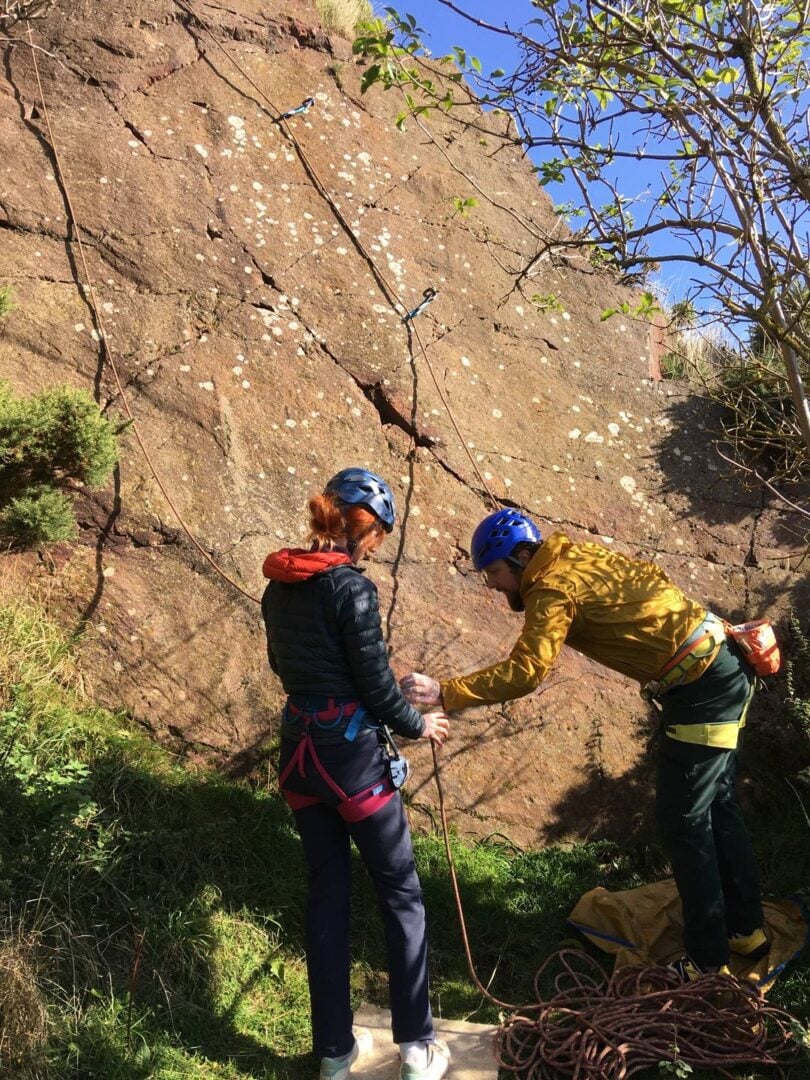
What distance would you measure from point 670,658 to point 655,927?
1.40m

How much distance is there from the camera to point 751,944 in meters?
3.94

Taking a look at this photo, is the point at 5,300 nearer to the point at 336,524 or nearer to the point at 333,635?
the point at 336,524

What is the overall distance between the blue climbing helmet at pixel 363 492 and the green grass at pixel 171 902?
65.7 inches

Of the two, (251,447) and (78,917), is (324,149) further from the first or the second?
(78,917)

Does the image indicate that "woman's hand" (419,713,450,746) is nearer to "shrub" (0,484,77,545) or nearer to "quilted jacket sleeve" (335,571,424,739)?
"quilted jacket sleeve" (335,571,424,739)

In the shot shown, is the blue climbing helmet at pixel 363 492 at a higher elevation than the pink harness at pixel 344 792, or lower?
higher

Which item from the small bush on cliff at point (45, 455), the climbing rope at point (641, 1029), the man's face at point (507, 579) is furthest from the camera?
the small bush on cliff at point (45, 455)

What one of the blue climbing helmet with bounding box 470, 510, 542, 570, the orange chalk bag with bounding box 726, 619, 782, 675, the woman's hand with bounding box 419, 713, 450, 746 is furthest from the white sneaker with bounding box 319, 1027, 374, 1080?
the orange chalk bag with bounding box 726, 619, 782, 675

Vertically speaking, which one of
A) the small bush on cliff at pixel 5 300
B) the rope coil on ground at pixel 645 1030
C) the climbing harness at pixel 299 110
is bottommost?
the rope coil on ground at pixel 645 1030

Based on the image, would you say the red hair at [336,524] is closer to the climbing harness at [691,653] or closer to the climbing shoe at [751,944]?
the climbing harness at [691,653]

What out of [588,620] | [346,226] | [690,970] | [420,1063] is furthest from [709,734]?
[346,226]

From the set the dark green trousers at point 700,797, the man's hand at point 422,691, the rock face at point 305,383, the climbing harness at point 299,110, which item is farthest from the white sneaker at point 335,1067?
the climbing harness at point 299,110

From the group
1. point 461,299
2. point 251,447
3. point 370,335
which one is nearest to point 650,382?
point 461,299

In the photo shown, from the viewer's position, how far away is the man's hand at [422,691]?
3.49m
